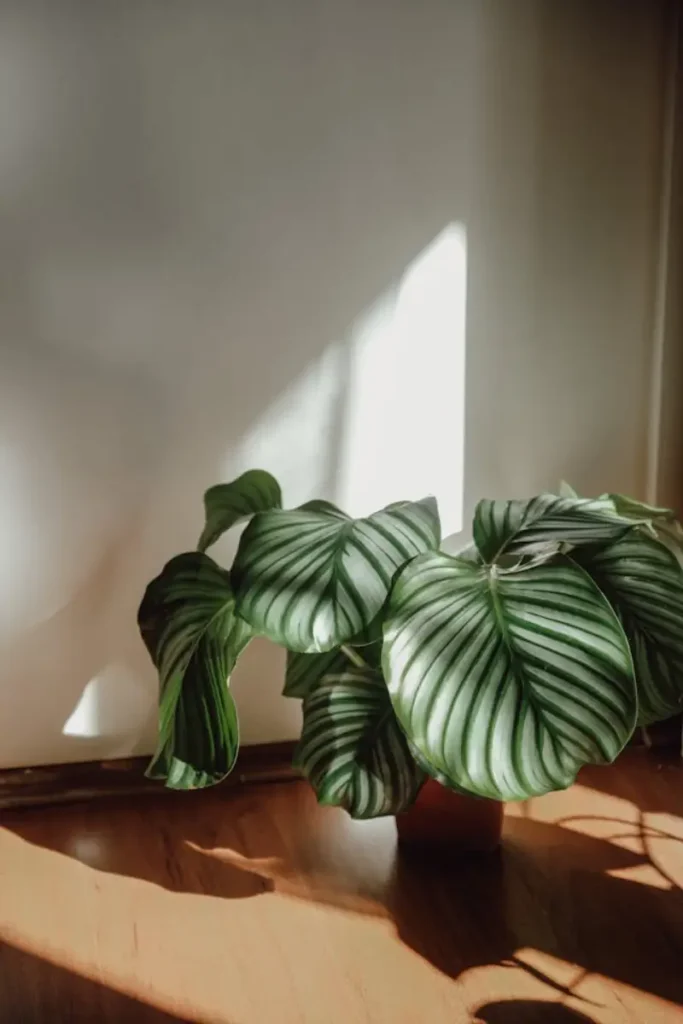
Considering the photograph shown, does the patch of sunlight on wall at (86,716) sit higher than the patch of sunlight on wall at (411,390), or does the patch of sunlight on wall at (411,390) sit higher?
the patch of sunlight on wall at (411,390)

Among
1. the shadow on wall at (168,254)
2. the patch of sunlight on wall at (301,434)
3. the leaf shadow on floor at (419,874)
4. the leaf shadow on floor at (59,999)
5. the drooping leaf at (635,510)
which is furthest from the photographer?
the patch of sunlight on wall at (301,434)

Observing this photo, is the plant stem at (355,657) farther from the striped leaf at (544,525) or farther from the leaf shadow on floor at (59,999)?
the leaf shadow on floor at (59,999)

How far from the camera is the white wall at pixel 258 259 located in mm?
1421

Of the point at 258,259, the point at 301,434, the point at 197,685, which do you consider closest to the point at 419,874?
the point at 197,685

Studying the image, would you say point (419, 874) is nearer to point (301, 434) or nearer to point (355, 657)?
point (355, 657)

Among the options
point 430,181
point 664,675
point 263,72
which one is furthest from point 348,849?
point 263,72

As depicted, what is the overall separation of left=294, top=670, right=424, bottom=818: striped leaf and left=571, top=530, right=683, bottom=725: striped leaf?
0.29 meters

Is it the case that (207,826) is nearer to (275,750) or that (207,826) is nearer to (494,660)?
(275,750)

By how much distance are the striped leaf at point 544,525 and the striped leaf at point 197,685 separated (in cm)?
31

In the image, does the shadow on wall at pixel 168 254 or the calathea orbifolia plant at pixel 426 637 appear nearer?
the calathea orbifolia plant at pixel 426 637

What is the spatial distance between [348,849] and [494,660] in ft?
1.70

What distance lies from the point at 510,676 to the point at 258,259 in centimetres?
76

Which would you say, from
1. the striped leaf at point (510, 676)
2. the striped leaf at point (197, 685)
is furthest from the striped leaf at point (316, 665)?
the striped leaf at point (510, 676)

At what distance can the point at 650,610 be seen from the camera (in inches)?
45.7
